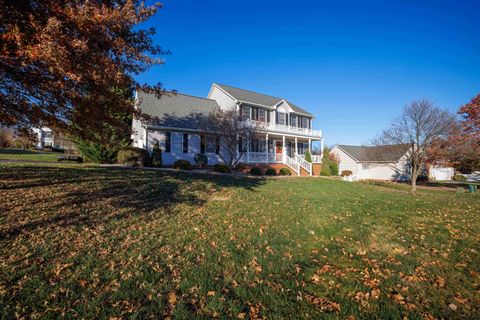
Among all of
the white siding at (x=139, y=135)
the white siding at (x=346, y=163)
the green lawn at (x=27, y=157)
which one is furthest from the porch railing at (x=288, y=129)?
the green lawn at (x=27, y=157)

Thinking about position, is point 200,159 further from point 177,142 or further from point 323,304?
point 323,304

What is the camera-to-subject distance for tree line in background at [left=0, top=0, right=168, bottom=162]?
479 centimetres

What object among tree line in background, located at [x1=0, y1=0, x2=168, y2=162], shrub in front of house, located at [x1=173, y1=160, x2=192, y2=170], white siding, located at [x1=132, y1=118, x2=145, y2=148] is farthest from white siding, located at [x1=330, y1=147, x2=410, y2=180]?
tree line in background, located at [x1=0, y1=0, x2=168, y2=162]

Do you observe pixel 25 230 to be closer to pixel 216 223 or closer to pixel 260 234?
pixel 216 223

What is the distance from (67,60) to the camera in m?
4.90

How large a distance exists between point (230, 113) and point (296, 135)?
1310 cm

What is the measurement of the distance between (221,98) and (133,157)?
13.8 meters

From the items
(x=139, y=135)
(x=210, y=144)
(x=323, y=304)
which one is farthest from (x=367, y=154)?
(x=323, y=304)

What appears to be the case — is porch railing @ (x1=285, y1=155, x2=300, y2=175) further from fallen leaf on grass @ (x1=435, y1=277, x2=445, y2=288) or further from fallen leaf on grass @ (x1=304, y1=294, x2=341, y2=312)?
fallen leaf on grass @ (x1=304, y1=294, x2=341, y2=312)

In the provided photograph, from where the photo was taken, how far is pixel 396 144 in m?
19.3

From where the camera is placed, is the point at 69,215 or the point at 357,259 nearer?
the point at 357,259

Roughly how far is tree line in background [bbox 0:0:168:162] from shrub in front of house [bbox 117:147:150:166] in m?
11.1

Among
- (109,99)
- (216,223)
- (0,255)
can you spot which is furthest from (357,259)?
(109,99)

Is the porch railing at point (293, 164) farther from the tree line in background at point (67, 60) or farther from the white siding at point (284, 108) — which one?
the tree line in background at point (67, 60)
